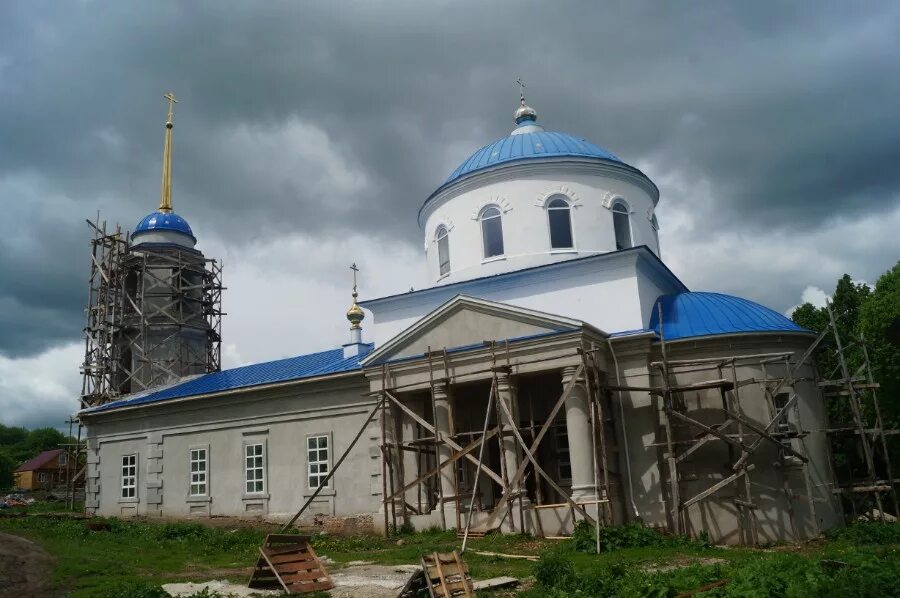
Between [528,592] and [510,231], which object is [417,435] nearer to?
[510,231]

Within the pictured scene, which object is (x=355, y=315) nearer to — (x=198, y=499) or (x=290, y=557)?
(x=198, y=499)

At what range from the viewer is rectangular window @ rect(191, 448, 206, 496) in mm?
24812

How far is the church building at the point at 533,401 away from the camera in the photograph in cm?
1747

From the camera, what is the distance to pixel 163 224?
35625mm

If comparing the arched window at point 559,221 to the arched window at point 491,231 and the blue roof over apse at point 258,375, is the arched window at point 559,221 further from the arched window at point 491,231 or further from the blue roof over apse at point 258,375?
the blue roof over apse at point 258,375

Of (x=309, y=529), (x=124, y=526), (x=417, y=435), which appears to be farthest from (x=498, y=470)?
(x=124, y=526)

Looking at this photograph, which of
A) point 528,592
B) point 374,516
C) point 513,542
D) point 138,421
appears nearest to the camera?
point 528,592

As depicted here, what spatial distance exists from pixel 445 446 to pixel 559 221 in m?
7.25

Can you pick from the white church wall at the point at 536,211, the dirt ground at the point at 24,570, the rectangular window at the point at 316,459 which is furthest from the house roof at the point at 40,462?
the white church wall at the point at 536,211

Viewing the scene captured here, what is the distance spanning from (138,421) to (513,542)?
52.3ft

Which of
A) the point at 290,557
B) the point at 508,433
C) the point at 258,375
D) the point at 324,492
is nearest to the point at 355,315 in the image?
the point at 258,375

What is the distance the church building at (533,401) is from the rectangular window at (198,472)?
0.08m

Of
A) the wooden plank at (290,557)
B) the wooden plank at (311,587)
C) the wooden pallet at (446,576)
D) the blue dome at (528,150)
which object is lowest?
the wooden plank at (311,587)

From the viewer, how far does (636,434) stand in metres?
18.2
